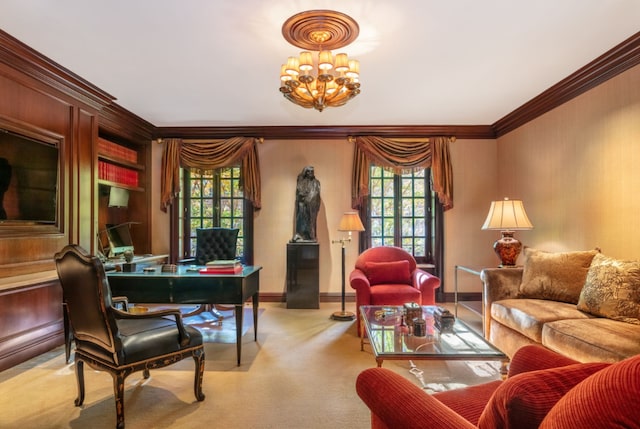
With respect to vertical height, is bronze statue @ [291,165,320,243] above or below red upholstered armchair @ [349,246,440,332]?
above

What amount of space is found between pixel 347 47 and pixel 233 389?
9.18 feet

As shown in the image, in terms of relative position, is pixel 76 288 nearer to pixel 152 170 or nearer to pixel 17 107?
pixel 17 107

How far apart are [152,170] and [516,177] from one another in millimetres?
5228

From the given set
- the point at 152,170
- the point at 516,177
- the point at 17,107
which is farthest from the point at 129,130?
the point at 516,177

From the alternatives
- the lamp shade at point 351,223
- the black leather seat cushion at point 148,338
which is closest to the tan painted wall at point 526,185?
the lamp shade at point 351,223

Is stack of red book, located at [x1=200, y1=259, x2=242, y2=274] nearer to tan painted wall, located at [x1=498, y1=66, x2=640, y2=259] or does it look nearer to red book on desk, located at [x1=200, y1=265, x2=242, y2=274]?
red book on desk, located at [x1=200, y1=265, x2=242, y2=274]

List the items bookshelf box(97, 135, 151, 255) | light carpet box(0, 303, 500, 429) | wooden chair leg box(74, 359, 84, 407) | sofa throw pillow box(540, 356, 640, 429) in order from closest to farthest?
Result: sofa throw pillow box(540, 356, 640, 429), light carpet box(0, 303, 500, 429), wooden chair leg box(74, 359, 84, 407), bookshelf box(97, 135, 151, 255)

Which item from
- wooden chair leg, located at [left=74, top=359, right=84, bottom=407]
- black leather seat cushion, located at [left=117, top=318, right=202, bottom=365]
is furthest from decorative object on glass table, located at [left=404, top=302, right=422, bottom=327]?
wooden chair leg, located at [left=74, top=359, right=84, bottom=407]

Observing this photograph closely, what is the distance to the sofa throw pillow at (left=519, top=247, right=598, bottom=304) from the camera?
2.93 meters

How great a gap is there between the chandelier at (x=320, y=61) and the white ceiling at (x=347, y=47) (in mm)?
81

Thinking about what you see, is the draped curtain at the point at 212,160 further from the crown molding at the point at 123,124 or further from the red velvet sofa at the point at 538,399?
the red velvet sofa at the point at 538,399

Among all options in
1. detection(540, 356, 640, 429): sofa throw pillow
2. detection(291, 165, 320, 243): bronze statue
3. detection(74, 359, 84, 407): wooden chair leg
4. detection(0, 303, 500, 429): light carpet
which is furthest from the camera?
detection(291, 165, 320, 243): bronze statue

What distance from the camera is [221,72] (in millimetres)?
3395

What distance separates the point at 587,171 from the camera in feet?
11.2
